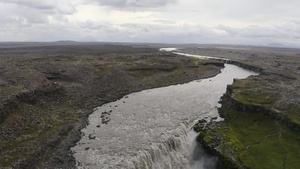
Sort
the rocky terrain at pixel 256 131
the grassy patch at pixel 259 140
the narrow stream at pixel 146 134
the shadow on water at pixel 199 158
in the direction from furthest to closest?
the shadow on water at pixel 199 158, the narrow stream at pixel 146 134, the rocky terrain at pixel 256 131, the grassy patch at pixel 259 140

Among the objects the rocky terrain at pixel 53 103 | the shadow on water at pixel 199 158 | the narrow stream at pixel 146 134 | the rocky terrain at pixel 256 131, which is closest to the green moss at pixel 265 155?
the rocky terrain at pixel 256 131

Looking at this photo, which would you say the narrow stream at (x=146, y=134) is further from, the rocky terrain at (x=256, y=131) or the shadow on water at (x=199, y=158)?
the rocky terrain at (x=256, y=131)

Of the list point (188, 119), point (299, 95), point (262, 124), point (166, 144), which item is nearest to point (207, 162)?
point (166, 144)

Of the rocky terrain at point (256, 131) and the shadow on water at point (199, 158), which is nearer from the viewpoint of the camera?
the rocky terrain at point (256, 131)

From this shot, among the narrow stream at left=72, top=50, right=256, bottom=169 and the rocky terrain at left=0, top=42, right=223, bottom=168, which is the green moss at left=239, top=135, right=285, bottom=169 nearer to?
the narrow stream at left=72, top=50, right=256, bottom=169

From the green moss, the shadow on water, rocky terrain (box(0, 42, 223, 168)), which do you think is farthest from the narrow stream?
the green moss

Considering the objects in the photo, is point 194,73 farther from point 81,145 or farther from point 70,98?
point 81,145

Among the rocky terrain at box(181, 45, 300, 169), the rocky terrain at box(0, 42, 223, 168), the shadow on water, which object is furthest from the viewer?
the shadow on water
